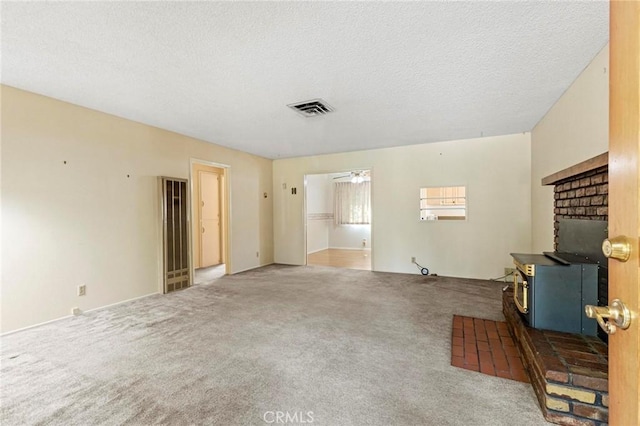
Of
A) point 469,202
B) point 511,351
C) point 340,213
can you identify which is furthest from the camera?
point 340,213

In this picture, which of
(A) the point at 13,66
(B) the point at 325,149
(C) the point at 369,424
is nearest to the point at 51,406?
(C) the point at 369,424

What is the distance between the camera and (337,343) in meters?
2.53

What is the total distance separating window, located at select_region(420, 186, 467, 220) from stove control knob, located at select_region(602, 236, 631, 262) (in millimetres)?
4698

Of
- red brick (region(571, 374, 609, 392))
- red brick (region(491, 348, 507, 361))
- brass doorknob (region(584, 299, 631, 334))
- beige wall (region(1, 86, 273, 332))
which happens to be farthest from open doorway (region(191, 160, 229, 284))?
brass doorknob (region(584, 299, 631, 334))

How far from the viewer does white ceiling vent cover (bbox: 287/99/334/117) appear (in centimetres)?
325

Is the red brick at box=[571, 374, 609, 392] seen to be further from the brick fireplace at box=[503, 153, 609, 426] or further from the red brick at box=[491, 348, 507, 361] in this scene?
the red brick at box=[491, 348, 507, 361]

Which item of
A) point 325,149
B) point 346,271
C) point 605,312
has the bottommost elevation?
point 346,271

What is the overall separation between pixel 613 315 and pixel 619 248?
0.16 meters

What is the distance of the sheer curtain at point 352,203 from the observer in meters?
9.05

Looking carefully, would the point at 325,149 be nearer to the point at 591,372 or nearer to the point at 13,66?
the point at 13,66

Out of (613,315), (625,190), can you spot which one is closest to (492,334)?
(613,315)

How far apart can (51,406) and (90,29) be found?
7.94ft

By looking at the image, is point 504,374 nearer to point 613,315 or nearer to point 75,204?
point 613,315

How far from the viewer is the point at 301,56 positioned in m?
2.29
